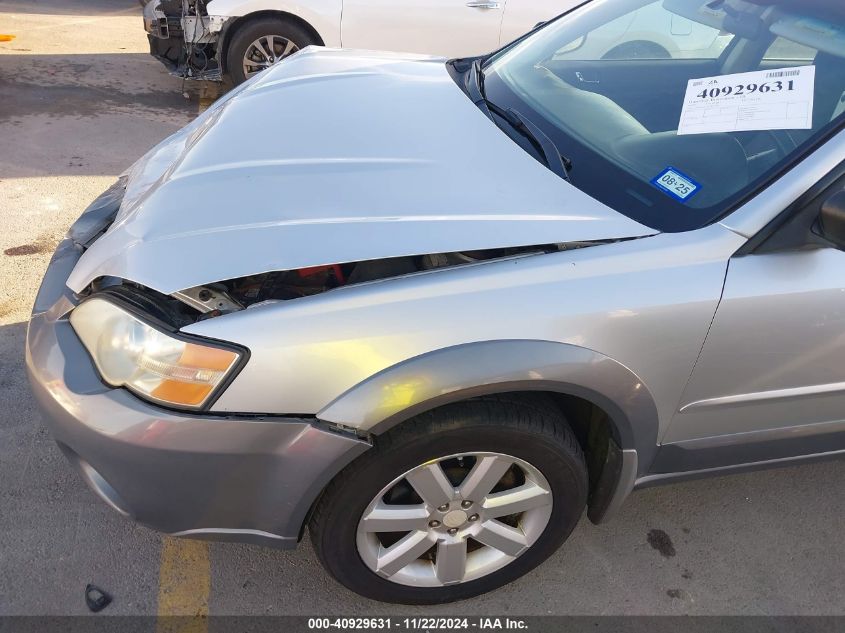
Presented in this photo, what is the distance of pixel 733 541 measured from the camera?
2.32m

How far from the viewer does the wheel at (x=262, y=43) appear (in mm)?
5340

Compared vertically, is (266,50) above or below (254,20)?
below

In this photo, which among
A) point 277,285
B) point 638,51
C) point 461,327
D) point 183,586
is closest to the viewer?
point 461,327

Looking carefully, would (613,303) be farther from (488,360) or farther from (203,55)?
(203,55)

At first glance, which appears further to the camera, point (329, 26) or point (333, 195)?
point (329, 26)

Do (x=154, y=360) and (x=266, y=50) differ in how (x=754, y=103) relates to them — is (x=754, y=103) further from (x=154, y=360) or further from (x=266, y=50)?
(x=266, y=50)

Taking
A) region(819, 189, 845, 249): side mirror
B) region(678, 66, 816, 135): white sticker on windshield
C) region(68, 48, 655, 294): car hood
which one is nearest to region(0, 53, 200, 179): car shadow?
region(68, 48, 655, 294): car hood

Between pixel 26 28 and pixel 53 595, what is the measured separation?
7.40m

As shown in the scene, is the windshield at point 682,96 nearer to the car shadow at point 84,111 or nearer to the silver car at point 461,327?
the silver car at point 461,327

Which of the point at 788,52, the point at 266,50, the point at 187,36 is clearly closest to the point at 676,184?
the point at 788,52

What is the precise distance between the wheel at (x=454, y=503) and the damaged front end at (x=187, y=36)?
15.6 feet

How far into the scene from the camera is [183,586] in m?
2.03

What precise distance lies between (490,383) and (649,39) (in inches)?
66.9

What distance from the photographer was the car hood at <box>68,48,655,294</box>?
1.63 m
